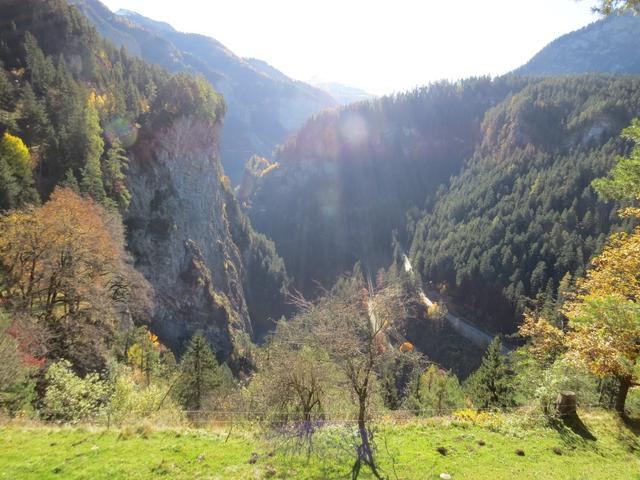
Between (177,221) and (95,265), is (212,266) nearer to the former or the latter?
(177,221)

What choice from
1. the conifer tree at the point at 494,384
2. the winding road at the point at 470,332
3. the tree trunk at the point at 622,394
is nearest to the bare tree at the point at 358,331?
the tree trunk at the point at 622,394

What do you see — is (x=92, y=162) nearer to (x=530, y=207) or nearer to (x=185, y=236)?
(x=185, y=236)

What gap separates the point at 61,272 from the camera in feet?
80.7

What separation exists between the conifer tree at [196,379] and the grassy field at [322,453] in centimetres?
2661

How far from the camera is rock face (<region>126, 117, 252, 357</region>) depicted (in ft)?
202

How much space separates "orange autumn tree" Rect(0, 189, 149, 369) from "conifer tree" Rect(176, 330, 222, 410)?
11.5 m

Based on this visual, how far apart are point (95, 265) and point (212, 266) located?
57.3 m

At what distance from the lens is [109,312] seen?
2864 cm

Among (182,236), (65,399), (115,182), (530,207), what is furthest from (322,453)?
(530,207)

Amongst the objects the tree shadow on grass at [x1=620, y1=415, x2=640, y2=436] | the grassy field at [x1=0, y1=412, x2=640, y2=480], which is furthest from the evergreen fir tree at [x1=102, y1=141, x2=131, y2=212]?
the tree shadow on grass at [x1=620, y1=415, x2=640, y2=436]

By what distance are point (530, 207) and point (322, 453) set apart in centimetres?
14968

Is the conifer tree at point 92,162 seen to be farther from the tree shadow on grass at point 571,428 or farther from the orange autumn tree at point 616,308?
the orange autumn tree at point 616,308

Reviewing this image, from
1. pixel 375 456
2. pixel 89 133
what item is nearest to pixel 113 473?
pixel 375 456

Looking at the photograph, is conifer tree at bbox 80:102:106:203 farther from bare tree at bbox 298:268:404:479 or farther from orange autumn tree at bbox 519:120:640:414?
orange autumn tree at bbox 519:120:640:414
